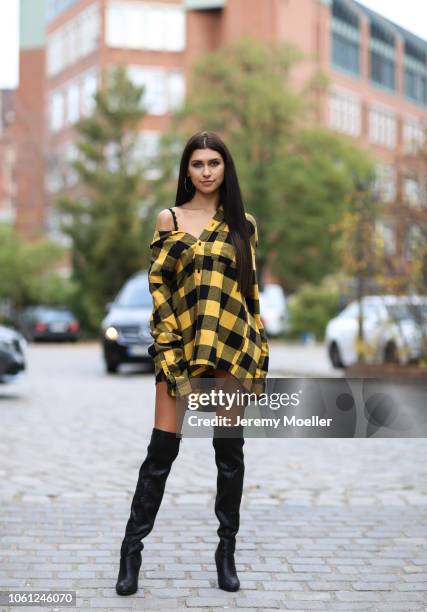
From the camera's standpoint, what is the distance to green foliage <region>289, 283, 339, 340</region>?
125ft

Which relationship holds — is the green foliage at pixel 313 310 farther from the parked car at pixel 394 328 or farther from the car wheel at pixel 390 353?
the car wheel at pixel 390 353

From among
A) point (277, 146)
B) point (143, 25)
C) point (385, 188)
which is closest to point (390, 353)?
point (385, 188)

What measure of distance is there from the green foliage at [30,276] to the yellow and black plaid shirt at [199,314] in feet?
147

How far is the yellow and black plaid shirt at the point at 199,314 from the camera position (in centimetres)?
430

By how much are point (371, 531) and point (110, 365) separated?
14906 mm

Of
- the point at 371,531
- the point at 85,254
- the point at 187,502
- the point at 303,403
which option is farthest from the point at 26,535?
the point at 85,254

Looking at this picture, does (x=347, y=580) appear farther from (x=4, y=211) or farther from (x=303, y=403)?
(x=4, y=211)

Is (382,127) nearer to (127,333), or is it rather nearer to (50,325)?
(50,325)

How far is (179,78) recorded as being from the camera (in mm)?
62938

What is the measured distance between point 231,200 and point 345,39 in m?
63.6

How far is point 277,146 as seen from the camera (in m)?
50.3

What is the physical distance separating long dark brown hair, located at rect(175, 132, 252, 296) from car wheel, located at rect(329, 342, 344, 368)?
16.7 m

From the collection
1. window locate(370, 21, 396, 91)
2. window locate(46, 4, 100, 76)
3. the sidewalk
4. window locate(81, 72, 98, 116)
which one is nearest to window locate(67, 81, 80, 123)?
window locate(81, 72, 98, 116)

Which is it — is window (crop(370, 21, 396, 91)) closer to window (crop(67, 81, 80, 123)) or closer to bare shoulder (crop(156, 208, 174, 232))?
window (crop(67, 81, 80, 123))
